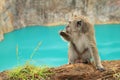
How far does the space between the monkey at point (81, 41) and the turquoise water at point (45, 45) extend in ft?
29.9

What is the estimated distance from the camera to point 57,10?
103ft

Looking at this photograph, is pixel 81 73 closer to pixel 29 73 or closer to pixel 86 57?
pixel 29 73

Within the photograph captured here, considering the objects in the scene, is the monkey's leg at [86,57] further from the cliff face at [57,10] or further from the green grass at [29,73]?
the cliff face at [57,10]

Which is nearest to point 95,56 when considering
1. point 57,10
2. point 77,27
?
point 77,27

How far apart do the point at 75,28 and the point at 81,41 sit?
216 mm

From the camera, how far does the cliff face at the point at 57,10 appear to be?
99.6ft

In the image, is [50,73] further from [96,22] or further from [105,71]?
[96,22]

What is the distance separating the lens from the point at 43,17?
31422 mm

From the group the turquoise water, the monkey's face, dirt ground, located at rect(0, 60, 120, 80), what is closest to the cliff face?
the turquoise water

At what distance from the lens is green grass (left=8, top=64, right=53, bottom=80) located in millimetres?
4258

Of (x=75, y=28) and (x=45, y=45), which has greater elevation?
(x=75, y=28)

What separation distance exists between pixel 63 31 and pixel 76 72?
3.08 ft

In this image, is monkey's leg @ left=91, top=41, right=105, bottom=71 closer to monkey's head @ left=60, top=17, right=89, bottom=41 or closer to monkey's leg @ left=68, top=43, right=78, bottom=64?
monkey's head @ left=60, top=17, right=89, bottom=41

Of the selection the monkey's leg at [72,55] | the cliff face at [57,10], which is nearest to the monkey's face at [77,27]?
the monkey's leg at [72,55]
